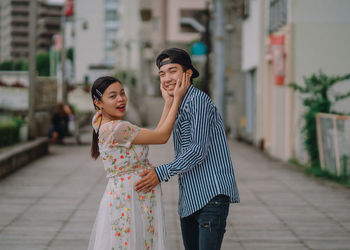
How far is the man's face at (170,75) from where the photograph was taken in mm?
3879

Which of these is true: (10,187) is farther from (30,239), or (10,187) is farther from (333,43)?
(333,43)

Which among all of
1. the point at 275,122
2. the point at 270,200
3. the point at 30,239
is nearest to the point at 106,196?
the point at 30,239

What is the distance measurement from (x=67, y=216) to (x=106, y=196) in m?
4.56

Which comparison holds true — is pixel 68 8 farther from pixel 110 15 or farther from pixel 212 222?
pixel 110 15

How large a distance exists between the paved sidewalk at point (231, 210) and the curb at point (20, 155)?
0.71ft

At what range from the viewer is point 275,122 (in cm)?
1897

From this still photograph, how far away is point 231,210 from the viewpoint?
8.90 m

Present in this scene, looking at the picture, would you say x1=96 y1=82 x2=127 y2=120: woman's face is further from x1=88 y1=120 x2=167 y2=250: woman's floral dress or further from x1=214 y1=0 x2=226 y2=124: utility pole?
x1=214 y1=0 x2=226 y2=124: utility pole

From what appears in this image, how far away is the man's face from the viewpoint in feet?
12.7

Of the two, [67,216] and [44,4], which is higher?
[44,4]

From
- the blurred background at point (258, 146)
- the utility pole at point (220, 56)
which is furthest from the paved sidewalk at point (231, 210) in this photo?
the utility pole at point (220, 56)

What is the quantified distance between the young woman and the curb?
8785 mm

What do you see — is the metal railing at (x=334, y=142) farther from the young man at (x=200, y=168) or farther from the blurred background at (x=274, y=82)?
the young man at (x=200, y=168)

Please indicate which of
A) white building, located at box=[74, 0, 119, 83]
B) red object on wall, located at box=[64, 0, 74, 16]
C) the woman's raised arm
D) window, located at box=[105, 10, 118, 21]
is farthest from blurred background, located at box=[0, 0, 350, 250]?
window, located at box=[105, 10, 118, 21]
